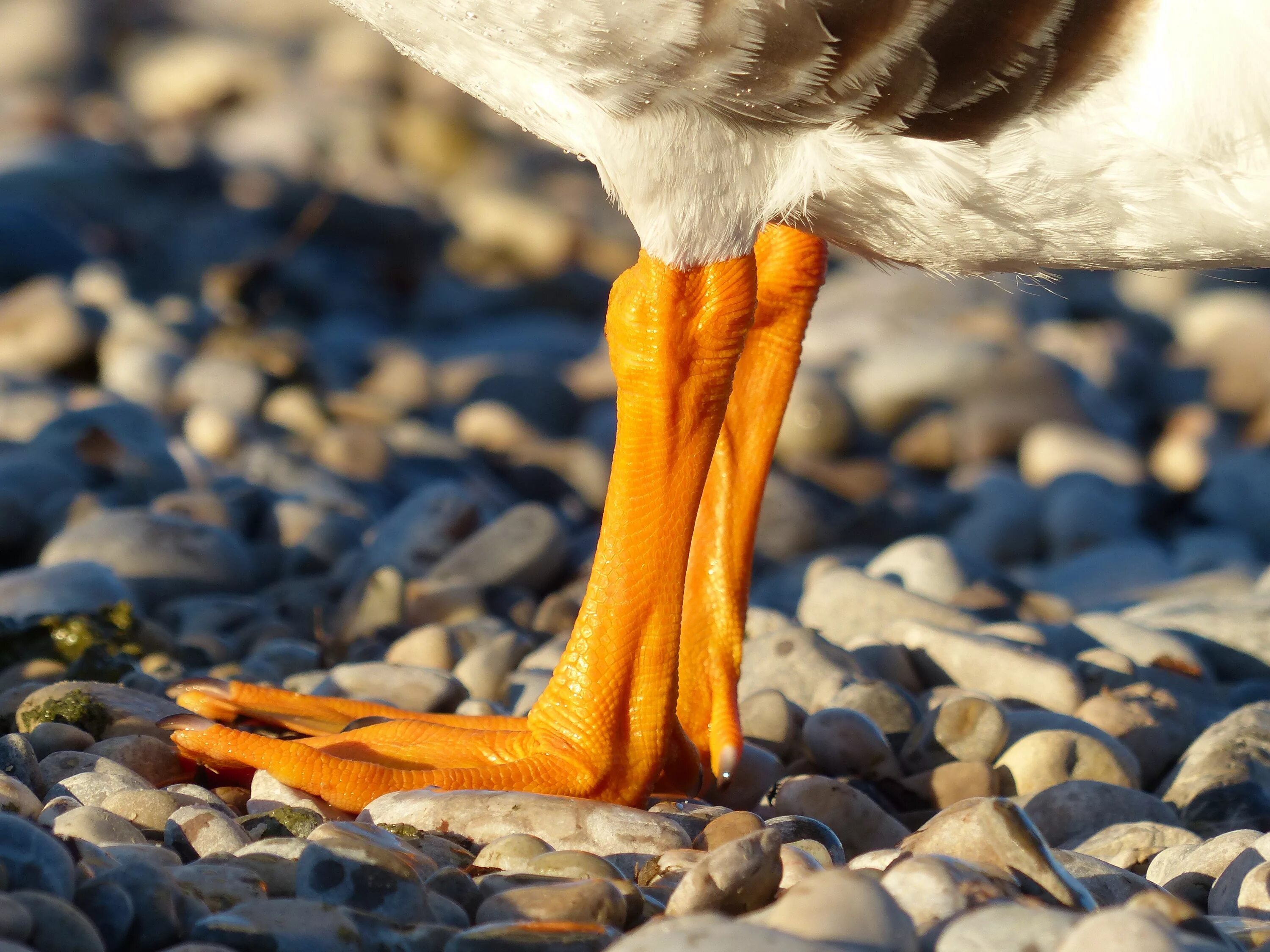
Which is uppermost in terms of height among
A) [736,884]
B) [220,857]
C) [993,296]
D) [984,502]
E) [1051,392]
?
[993,296]

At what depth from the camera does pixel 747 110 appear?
3062mm

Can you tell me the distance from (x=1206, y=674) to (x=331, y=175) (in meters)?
9.78

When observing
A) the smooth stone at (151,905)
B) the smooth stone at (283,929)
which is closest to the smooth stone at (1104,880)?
the smooth stone at (283,929)

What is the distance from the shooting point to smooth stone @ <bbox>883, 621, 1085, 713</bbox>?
3.97 meters

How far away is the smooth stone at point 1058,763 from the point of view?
3.52 m

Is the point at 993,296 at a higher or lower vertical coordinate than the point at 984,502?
higher

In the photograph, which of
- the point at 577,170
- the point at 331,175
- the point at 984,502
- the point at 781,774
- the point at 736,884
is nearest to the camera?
the point at 736,884

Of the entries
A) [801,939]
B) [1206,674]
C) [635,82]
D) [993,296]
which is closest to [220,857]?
[801,939]

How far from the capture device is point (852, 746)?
11.6 feet

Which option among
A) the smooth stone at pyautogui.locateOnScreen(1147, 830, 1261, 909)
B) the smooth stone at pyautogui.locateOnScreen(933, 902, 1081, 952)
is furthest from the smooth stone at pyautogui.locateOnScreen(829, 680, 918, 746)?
the smooth stone at pyautogui.locateOnScreen(933, 902, 1081, 952)

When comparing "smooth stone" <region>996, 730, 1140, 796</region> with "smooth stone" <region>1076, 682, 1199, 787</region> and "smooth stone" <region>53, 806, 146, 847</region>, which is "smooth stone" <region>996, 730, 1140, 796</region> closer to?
"smooth stone" <region>1076, 682, 1199, 787</region>

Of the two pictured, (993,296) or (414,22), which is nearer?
(414,22)

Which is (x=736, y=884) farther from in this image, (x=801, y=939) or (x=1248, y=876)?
(x=1248, y=876)

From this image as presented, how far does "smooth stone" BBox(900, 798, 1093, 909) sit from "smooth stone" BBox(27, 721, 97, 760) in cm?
176
